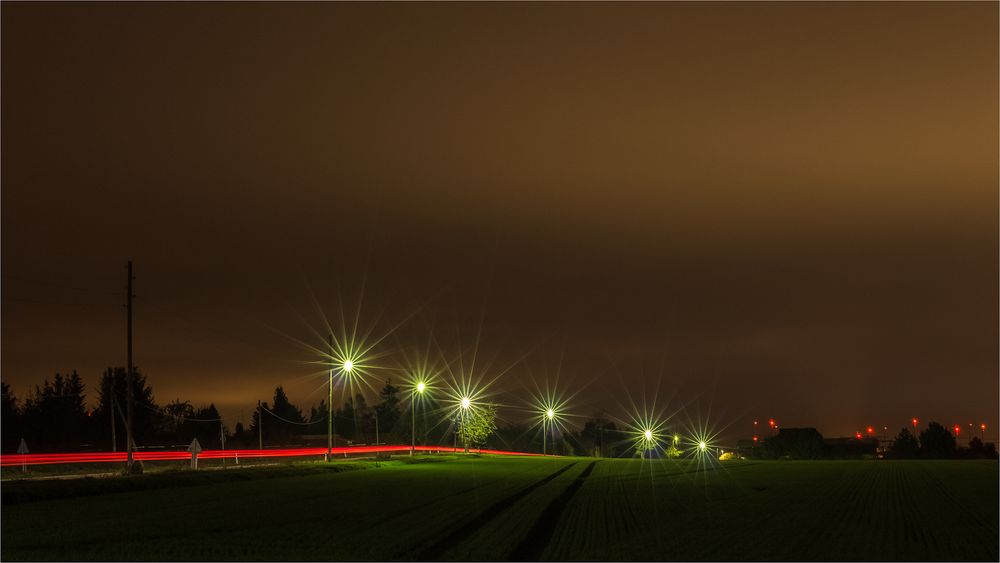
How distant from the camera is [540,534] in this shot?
28.0 m

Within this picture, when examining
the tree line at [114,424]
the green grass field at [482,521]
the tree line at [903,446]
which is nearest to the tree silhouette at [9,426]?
the tree line at [114,424]

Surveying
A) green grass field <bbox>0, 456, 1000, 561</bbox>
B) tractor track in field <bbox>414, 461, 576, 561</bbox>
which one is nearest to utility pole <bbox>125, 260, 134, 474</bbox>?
green grass field <bbox>0, 456, 1000, 561</bbox>

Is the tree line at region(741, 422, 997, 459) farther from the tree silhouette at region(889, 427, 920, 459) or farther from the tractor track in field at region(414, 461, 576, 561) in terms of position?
the tractor track in field at region(414, 461, 576, 561)

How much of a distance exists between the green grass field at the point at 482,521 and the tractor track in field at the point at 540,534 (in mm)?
57

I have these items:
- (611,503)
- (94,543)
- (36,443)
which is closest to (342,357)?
(611,503)

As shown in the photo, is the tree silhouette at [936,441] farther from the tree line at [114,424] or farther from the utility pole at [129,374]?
the utility pole at [129,374]

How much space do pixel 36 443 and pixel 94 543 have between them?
377ft

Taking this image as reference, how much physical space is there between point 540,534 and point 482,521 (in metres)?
4.09

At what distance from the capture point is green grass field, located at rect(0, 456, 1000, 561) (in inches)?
945

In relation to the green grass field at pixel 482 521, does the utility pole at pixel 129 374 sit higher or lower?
higher

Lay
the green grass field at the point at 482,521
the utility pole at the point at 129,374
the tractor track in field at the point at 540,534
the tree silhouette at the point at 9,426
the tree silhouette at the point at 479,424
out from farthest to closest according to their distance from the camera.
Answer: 1. the tree silhouette at the point at 479,424
2. the tree silhouette at the point at 9,426
3. the utility pole at the point at 129,374
4. the green grass field at the point at 482,521
5. the tractor track in field at the point at 540,534

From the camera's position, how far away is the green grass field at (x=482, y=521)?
24.0 metres

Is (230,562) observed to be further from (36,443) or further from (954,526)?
(36,443)

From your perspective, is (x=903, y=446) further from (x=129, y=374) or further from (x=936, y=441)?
(x=129, y=374)
